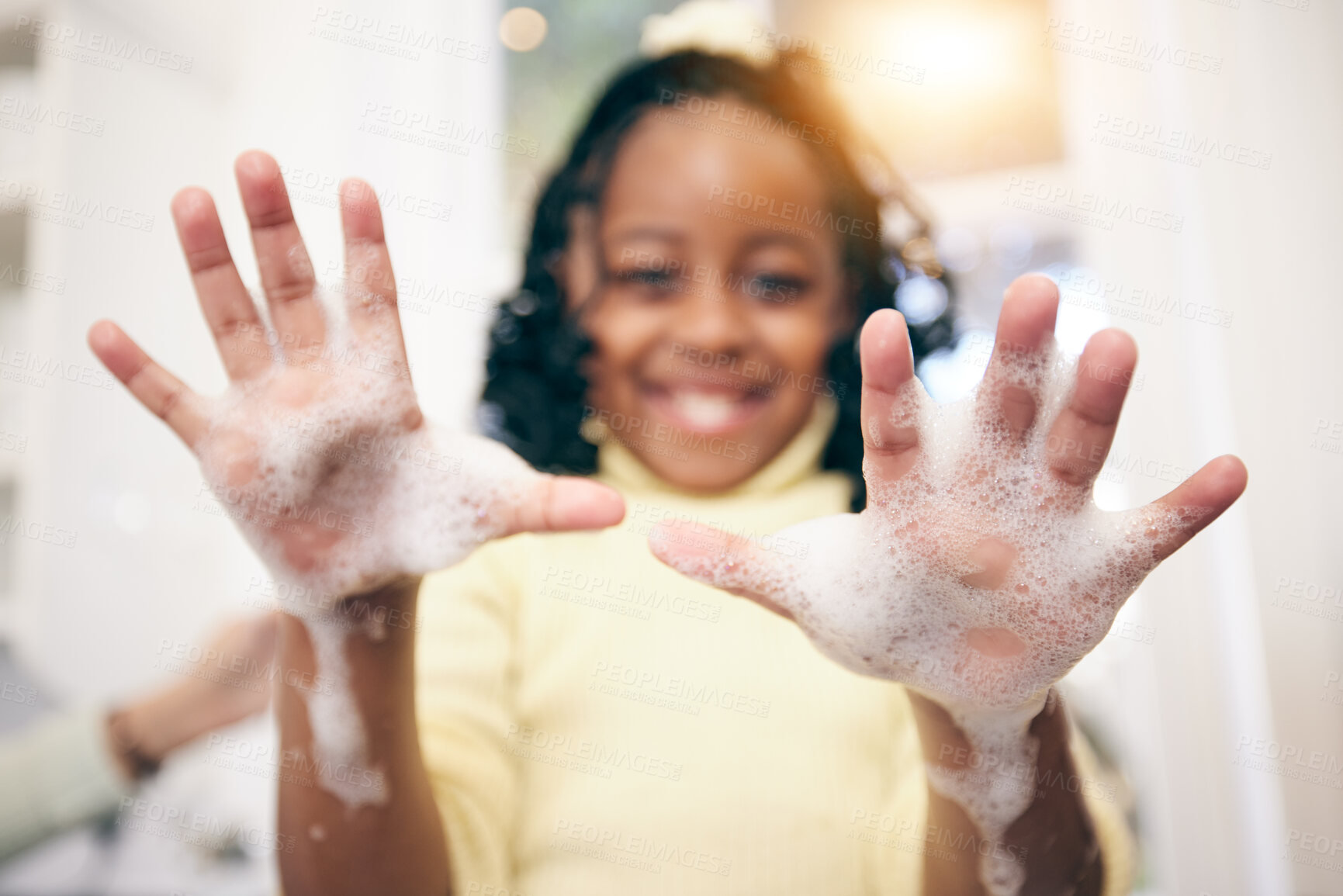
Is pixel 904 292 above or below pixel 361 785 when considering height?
A: above

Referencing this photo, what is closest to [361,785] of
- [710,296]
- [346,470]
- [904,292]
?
[346,470]

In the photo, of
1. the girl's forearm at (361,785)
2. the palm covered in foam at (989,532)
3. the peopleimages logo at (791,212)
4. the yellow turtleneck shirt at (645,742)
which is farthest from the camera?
the peopleimages logo at (791,212)

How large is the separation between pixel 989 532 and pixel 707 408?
42cm

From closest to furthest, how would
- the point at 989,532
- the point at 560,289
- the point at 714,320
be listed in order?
the point at 989,532
the point at 714,320
the point at 560,289

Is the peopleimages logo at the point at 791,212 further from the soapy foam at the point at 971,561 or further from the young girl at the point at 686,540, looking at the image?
the soapy foam at the point at 971,561

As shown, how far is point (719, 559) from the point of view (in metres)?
0.34

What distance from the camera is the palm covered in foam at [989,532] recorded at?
30 centimetres

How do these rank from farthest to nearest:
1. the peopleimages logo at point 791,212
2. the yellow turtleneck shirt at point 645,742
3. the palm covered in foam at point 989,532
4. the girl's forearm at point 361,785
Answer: the peopleimages logo at point 791,212, the yellow turtleneck shirt at point 645,742, the girl's forearm at point 361,785, the palm covered in foam at point 989,532

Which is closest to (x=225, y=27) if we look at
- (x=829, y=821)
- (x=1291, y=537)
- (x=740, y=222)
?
(x=740, y=222)

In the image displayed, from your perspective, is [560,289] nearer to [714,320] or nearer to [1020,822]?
[714,320]

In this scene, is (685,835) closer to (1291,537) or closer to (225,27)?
(1291,537)

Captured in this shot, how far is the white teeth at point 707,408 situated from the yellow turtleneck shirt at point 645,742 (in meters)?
0.11

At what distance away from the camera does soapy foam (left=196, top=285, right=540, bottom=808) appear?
0.36 meters

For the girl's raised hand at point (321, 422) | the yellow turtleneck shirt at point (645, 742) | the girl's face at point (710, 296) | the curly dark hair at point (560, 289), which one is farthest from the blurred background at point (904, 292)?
the girl's raised hand at point (321, 422)
